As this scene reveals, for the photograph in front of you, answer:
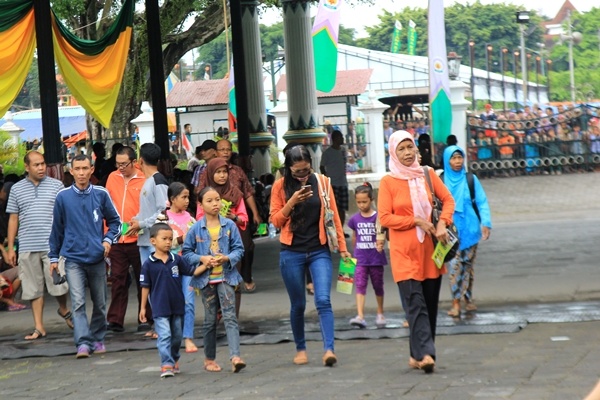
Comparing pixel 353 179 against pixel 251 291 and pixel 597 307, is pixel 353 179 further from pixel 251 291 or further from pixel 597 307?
pixel 597 307

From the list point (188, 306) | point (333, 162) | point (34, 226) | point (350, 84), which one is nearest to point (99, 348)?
point (188, 306)

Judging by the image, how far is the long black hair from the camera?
861cm

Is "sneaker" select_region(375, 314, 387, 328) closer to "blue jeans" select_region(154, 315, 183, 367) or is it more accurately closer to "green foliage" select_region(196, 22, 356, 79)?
"blue jeans" select_region(154, 315, 183, 367)

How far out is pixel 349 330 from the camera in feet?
34.3

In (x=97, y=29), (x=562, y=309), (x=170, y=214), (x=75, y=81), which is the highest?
(x=97, y=29)

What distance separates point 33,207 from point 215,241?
2840 mm

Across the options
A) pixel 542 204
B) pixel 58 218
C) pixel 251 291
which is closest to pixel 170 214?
pixel 58 218

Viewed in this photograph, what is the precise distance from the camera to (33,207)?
10930mm

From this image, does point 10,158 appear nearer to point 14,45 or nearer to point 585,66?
point 14,45

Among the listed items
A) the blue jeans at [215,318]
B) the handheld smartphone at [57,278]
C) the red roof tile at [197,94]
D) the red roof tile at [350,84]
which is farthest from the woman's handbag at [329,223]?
the red roof tile at [197,94]

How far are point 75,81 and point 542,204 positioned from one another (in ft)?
38.9

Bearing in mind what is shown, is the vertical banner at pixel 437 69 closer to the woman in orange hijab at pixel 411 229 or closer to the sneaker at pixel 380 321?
the sneaker at pixel 380 321

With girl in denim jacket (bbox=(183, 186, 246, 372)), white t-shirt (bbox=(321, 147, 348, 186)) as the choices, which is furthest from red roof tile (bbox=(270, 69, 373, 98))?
girl in denim jacket (bbox=(183, 186, 246, 372))

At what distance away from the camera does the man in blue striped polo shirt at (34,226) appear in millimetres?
10898
